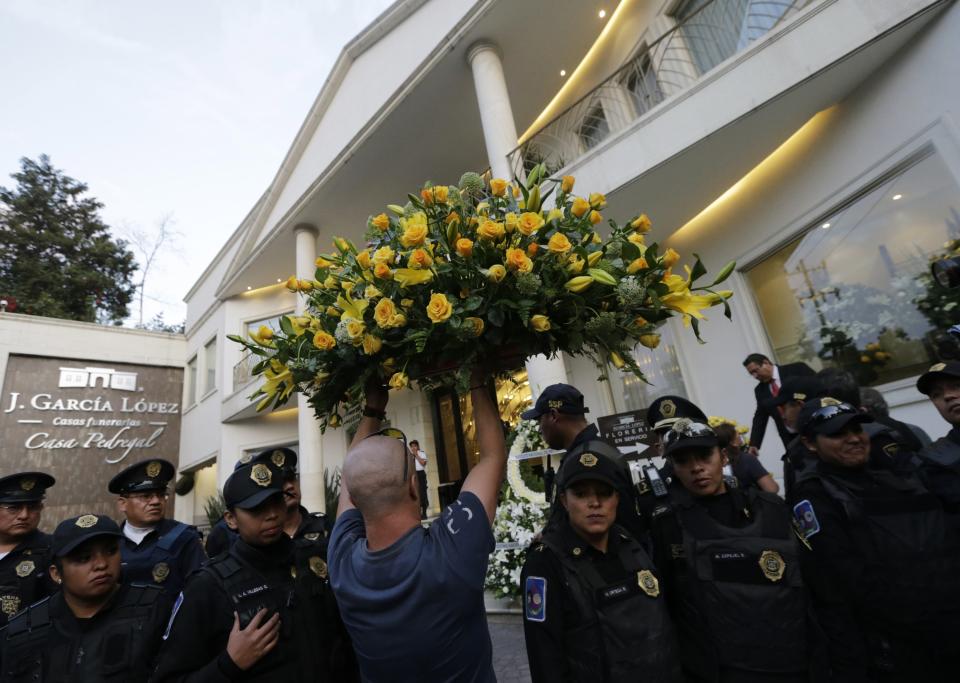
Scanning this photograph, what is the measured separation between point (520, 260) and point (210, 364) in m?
18.3

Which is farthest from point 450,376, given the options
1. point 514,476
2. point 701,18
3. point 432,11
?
point 432,11

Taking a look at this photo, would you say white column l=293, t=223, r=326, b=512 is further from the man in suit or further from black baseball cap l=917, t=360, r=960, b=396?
black baseball cap l=917, t=360, r=960, b=396

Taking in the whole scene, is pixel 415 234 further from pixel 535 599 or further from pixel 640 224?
pixel 535 599

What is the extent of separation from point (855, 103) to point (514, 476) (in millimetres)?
5636

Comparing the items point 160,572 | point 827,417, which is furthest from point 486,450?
point 160,572

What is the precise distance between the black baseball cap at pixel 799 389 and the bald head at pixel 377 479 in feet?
11.0

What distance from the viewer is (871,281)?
5062 mm

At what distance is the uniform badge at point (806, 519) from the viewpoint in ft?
6.64

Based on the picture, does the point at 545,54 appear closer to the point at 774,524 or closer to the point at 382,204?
the point at 382,204

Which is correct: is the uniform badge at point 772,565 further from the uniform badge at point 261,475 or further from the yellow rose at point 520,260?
the uniform badge at point 261,475

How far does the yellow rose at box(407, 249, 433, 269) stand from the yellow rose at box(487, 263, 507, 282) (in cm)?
17

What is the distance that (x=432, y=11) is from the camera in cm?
850

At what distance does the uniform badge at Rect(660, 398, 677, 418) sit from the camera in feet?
8.88

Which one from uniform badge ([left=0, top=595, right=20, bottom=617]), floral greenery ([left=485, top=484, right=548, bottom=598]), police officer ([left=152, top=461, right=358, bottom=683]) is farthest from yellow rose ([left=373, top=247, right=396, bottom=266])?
floral greenery ([left=485, top=484, right=548, bottom=598])
